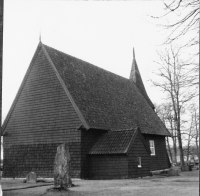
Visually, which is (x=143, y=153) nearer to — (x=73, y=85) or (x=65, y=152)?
(x=73, y=85)

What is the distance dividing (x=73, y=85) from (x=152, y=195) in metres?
14.2

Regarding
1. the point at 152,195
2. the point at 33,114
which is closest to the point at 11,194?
the point at 152,195

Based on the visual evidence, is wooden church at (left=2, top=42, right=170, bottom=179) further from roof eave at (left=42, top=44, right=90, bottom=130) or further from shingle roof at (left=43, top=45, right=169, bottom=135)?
shingle roof at (left=43, top=45, right=169, bottom=135)

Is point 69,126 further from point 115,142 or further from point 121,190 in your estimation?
point 121,190

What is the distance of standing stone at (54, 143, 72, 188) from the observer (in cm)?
1549

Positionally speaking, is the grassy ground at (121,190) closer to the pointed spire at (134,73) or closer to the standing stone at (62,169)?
the standing stone at (62,169)

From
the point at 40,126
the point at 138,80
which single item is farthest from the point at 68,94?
the point at 138,80

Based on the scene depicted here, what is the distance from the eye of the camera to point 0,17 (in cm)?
969

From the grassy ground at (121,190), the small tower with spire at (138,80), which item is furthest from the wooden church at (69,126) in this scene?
the small tower with spire at (138,80)

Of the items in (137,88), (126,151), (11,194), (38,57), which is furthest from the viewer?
(137,88)

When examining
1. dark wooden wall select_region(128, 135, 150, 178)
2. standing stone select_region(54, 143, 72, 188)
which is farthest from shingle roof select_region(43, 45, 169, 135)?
standing stone select_region(54, 143, 72, 188)

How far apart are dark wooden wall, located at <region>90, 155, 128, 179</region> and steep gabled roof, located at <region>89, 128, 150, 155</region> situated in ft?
1.39

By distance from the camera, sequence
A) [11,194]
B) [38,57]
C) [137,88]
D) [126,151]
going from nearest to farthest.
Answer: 1. [11,194]
2. [126,151]
3. [38,57]
4. [137,88]

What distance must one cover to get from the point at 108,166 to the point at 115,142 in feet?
5.91
